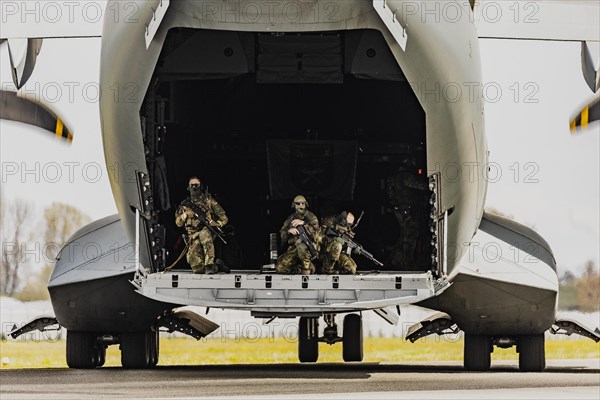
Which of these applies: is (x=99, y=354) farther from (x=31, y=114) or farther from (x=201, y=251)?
(x=31, y=114)

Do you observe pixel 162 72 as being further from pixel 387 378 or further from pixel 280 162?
pixel 387 378

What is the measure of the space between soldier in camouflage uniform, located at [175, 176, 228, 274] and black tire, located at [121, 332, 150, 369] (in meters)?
2.55

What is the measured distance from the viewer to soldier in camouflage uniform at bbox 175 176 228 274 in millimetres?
14656

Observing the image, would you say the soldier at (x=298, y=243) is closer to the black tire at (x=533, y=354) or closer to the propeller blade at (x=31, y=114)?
the black tire at (x=533, y=354)

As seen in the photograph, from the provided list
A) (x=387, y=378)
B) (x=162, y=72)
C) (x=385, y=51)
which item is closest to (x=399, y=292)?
(x=387, y=378)

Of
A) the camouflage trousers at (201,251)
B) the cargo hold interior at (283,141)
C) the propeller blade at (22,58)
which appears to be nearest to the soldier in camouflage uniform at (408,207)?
the cargo hold interior at (283,141)

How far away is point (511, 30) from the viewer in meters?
18.1

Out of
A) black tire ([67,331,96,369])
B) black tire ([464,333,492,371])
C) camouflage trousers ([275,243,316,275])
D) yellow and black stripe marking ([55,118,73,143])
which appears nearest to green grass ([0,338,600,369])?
black tire ([67,331,96,369])

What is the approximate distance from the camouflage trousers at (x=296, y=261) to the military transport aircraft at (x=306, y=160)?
0.43m

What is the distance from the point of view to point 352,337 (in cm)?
1981

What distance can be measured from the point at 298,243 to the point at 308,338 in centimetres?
510

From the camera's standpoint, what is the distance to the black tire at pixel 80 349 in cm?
1696

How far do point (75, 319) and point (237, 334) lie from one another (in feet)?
38.3

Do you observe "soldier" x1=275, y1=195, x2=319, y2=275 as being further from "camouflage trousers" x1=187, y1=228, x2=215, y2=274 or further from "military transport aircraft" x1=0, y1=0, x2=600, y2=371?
"camouflage trousers" x1=187, y1=228, x2=215, y2=274
